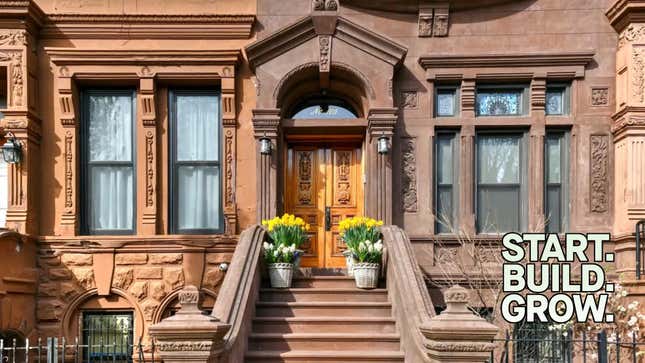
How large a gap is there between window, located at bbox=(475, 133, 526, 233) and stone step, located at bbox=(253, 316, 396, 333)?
340cm

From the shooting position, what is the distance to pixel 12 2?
31.5 feet

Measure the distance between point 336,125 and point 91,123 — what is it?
446cm

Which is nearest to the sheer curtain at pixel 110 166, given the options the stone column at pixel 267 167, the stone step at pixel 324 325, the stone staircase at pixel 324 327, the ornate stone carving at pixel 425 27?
the stone column at pixel 267 167

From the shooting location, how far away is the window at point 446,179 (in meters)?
10.3

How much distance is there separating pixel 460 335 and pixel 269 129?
543 centimetres

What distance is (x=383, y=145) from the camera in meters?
9.91

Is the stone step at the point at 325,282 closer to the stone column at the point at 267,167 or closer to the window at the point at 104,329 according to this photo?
the stone column at the point at 267,167

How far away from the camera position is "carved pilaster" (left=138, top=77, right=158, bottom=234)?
1021cm

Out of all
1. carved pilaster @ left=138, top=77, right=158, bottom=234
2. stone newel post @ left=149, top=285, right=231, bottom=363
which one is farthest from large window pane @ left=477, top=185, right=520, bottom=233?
stone newel post @ left=149, top=285, right=231, bottom=363

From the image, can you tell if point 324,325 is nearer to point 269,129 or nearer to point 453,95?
point 269,129

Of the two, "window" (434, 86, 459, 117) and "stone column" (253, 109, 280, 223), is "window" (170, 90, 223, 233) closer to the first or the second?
"stone column" (253, 109, 280, 223)

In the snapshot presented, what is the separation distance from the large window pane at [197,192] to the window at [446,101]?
4187mm

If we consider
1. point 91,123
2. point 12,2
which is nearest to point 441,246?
point 91,123

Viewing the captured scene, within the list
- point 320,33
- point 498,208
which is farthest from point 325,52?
point 498,208
